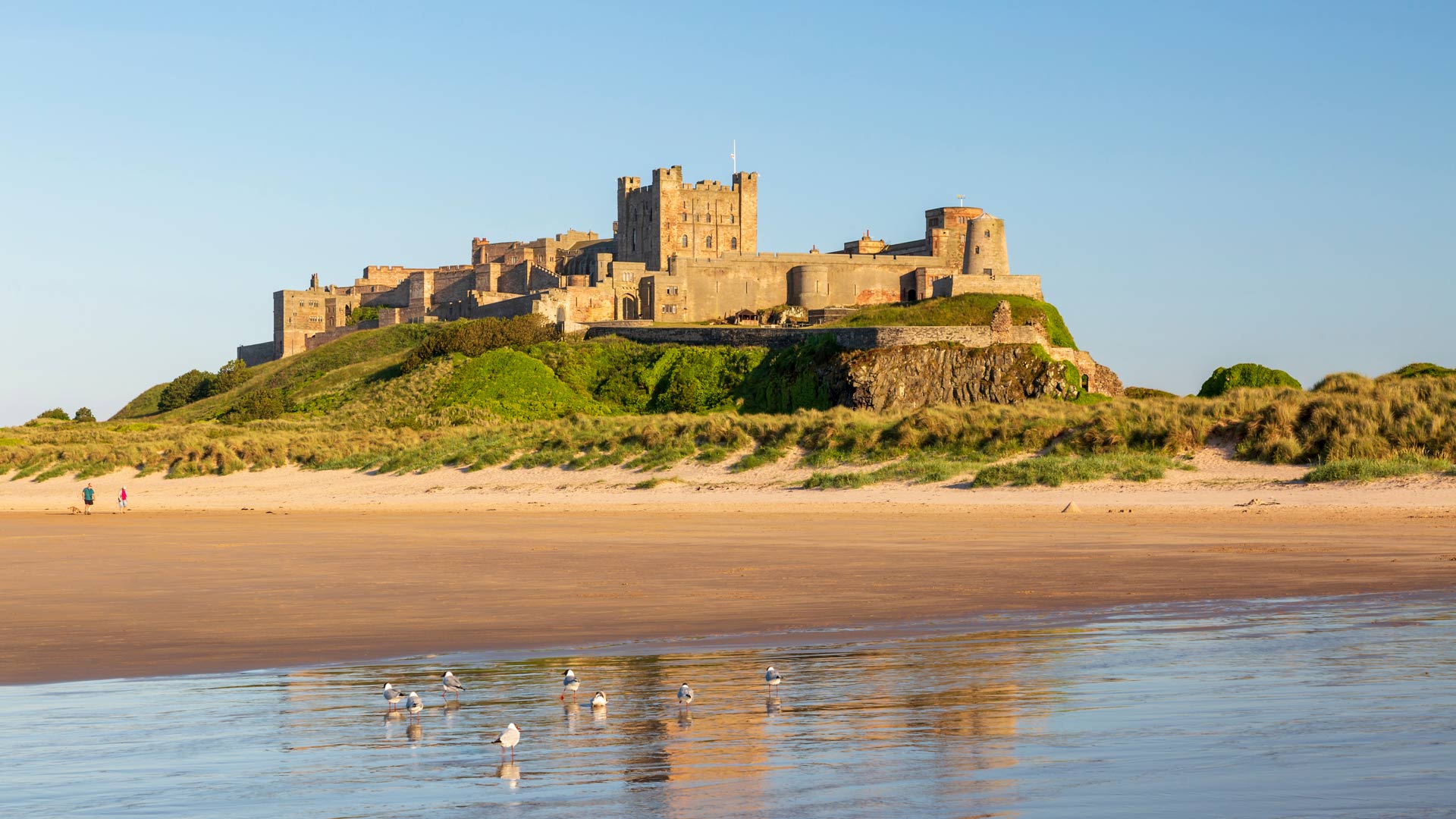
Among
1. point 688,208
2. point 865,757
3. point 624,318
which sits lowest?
point 865,757

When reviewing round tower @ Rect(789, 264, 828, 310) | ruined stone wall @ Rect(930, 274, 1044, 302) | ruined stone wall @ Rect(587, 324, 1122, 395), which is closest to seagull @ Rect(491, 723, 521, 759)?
ruined stone wall @ Rect(587, 324, 1122, 395)

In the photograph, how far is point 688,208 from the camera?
94.6m

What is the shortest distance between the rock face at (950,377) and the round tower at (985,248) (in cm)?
2602

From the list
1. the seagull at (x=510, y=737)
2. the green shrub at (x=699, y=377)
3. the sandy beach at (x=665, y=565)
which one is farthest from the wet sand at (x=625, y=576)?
the green shrub at (x=699, y=377)

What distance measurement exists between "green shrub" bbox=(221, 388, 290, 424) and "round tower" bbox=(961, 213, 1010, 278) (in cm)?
3613

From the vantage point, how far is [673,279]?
3155 inches

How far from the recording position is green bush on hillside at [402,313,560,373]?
67.4 m

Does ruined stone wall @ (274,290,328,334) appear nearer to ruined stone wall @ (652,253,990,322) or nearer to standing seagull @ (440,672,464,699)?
ruined stone wall @ (652,253,990,322)

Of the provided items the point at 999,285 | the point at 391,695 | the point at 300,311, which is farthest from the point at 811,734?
the point at 300,311

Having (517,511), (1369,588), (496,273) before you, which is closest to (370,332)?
(496,273)

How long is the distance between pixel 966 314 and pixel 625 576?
172 ft

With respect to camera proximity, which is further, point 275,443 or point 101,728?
point 275,443

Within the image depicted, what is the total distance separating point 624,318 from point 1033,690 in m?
74.3

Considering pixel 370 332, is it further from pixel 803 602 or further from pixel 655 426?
pixel 803 602
